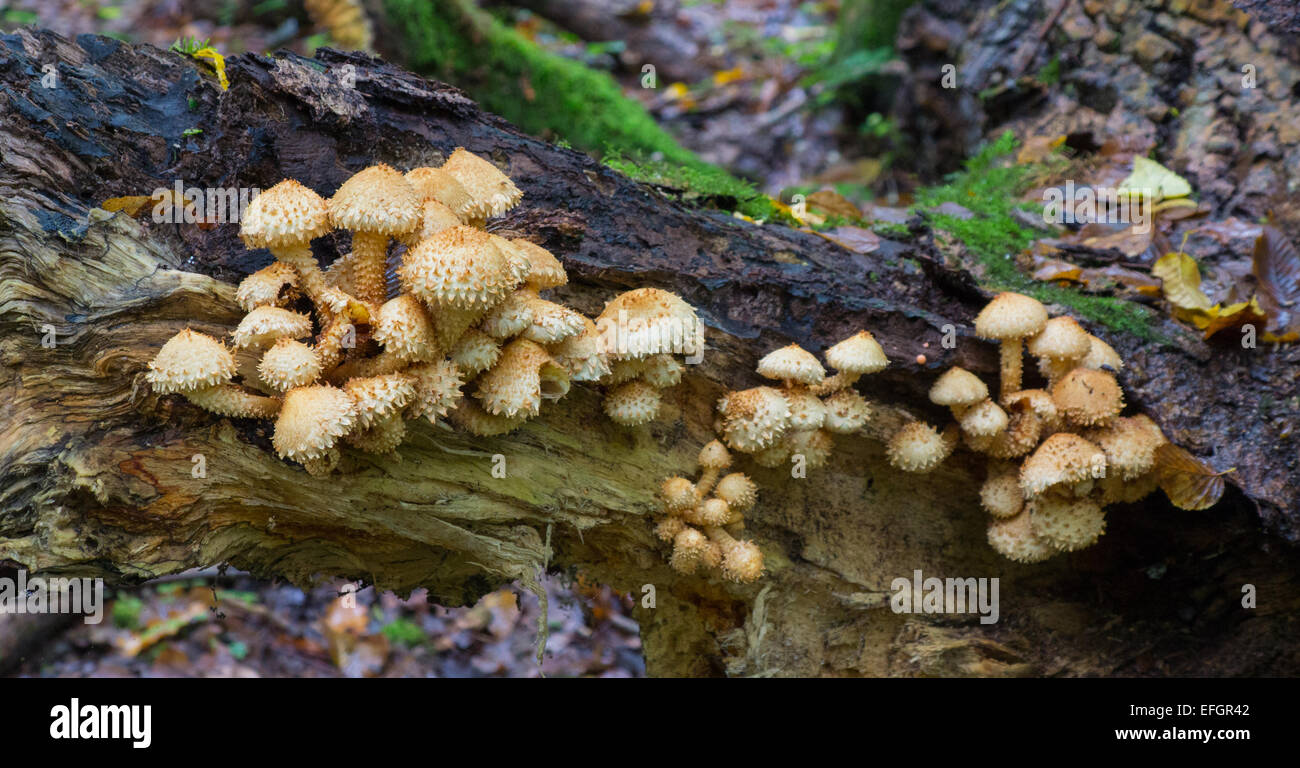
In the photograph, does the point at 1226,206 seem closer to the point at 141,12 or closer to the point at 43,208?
the point at 43,208

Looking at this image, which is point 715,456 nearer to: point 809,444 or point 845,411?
point 809,444

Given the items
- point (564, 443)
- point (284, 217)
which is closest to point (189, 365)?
point (284, 217)

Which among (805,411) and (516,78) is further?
(516,78)

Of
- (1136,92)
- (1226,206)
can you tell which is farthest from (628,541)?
(1136,92)

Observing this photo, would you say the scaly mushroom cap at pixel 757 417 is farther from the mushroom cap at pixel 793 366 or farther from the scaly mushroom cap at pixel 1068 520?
the scaly mushroom cap at pixel 1068 520

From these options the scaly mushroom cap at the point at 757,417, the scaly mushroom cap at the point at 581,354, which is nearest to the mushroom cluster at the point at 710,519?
the scaly mushroom cap at the point at 757,417
